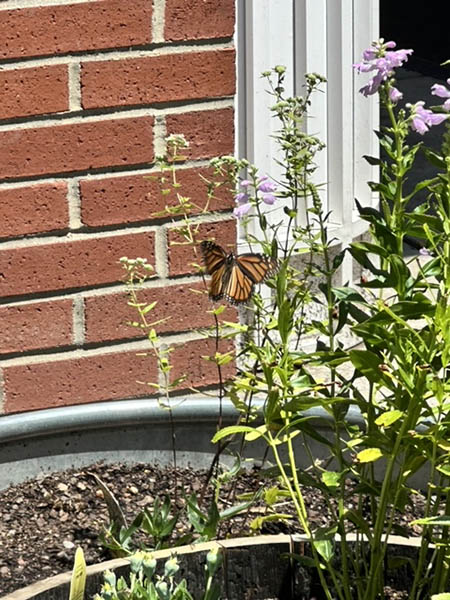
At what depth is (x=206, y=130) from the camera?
233 centimetres

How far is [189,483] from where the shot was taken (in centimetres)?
214

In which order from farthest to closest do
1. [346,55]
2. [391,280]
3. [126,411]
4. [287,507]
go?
[346,55]
[287,507]
[126,411]
[391,280]

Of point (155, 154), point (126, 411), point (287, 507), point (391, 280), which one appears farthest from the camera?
point (155, 154)

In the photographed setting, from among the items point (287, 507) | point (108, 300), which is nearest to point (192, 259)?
point (108, 300)

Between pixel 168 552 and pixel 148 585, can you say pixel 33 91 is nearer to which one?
pixel 168 552

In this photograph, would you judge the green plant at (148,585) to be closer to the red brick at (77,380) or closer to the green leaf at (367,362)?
the green leaf at (367,362)

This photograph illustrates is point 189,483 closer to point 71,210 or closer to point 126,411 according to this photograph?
point 126,411

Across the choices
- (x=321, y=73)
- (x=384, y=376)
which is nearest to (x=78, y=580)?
(x=384, y=376)

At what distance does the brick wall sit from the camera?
2.19 m

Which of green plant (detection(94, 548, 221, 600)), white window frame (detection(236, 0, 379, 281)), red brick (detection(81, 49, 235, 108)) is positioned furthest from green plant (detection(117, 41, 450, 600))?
white window frame (detection(236, 0, 379, 281))

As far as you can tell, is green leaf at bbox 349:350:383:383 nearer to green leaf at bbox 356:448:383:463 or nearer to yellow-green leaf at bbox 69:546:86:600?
green leaf at bbox 356:448:383:463

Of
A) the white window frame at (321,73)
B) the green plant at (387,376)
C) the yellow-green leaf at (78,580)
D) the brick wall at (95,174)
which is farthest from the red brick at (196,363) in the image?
the white window frame at (321,73)

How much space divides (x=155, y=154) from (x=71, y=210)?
172mm

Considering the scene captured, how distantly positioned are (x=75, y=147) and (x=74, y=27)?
192 mm
